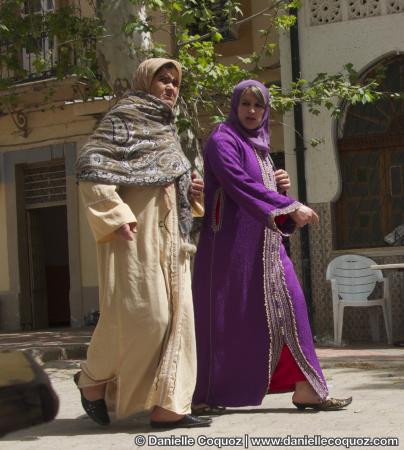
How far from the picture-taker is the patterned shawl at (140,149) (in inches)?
199

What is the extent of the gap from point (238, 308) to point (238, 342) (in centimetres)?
17

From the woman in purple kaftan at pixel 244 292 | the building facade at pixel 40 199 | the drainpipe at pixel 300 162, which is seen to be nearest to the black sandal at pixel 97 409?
the woman in purple kaftan at pixel 244 292

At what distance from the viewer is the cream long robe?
16.1 feet

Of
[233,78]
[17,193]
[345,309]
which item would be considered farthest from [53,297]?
[233,78]

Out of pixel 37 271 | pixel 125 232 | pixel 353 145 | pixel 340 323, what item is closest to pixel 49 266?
pixel 37 271

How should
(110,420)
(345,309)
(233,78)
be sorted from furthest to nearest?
1. (345,309)
2. (233,78)
3. (110,420)

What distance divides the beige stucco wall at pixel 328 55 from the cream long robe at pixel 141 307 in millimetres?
8080

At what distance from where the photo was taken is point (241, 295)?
5.53m

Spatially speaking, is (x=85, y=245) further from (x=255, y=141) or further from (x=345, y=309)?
(x=255, y=141)

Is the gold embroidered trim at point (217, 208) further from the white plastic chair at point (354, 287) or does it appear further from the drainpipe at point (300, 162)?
the drainpipe at point (300, 162)

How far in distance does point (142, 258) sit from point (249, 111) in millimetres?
1066

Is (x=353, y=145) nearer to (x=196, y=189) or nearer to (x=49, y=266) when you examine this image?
(x=49, y=266)

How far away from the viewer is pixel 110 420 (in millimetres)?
5309

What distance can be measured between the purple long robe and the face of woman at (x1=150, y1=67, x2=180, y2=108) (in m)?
0.42
